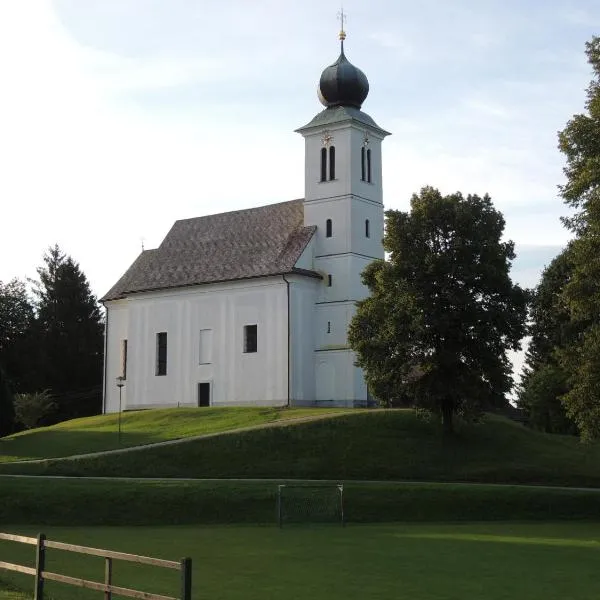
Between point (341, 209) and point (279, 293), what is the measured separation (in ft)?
22.5

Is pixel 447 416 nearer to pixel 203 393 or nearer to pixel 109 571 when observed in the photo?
pixel 203 393

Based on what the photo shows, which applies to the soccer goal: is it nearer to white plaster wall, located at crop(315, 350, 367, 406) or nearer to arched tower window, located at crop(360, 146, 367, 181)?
white plaster wall, located at crop(315, 350, 367, 406)

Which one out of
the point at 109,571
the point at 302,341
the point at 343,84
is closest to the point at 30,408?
the point at 302,341

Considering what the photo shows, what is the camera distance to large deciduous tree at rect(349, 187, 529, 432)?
42.0 m

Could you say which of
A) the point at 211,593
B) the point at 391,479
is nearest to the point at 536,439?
the point at 391,479

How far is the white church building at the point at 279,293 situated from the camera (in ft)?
193

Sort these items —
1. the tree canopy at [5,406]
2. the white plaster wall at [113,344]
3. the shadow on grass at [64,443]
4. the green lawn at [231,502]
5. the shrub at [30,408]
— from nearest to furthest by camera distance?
1. the green lawn at [231,502]
2. the shadow on grass at [64,443]
3. the tree canopy at [5,406]
4. the shrub at [30,408]
5. the white plaster wall at [113,344]

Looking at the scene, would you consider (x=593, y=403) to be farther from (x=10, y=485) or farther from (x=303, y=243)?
(x=303, y=243)

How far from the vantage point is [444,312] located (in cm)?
4228

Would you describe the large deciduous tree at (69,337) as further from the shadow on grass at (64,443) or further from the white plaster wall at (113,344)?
the shadow on grass at (64,443)

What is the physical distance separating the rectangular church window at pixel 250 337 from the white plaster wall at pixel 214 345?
1.13 feet

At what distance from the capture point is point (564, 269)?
201ft

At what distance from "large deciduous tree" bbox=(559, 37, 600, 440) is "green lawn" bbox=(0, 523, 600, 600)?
4361 mm

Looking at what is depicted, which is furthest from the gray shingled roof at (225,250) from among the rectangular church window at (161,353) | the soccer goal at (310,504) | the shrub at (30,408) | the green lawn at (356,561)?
the green lawn at (356,561)
